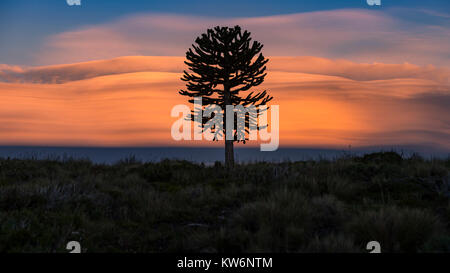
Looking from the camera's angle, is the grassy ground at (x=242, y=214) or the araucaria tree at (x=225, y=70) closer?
the grassy ground at (x=242, y=214)

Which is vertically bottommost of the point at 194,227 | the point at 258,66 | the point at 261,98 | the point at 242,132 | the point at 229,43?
the point at 194,227

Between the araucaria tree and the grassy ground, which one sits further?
the araucaria tree

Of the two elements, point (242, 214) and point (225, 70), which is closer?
point (242, 214)

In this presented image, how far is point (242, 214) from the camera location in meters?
8.25

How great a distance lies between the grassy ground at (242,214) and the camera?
6.94 meters

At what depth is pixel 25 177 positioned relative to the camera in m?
13.6

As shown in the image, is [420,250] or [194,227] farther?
[194,227]

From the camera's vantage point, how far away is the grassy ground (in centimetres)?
694

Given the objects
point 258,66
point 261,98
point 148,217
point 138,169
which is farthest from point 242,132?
point 148,217

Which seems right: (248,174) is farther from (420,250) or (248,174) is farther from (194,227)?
(420,250)

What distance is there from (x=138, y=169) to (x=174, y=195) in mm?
5078
